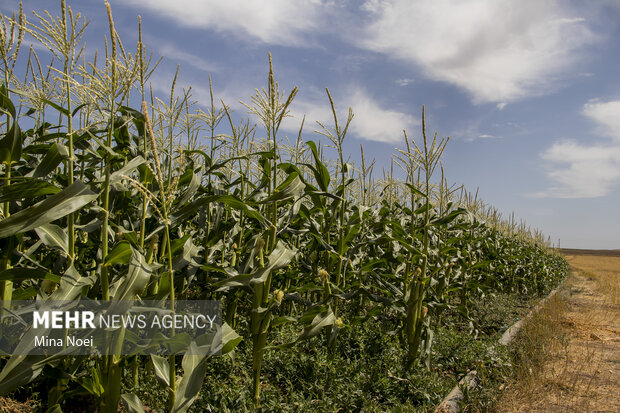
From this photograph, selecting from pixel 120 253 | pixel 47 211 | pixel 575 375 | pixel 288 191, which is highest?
pixel 288 191

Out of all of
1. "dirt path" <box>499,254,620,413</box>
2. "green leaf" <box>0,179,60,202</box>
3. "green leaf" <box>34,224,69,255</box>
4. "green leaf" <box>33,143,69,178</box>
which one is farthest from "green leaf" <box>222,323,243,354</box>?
"dirt path" <box>499,254,620,413</box>

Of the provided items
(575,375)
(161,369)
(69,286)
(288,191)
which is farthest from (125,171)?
(575,375)

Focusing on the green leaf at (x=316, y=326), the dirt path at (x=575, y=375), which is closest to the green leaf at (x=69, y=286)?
the green leaf at (x=316, y=326)

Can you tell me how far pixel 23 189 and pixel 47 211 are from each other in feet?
0.79

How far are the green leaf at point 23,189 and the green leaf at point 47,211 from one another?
150 mm

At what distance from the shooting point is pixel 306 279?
14.7ft

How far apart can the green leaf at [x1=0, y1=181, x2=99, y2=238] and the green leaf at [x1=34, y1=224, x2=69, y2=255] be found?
33cm

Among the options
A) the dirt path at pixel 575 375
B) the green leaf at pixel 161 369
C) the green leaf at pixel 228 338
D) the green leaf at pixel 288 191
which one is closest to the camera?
the green leaf at pixel 161 369

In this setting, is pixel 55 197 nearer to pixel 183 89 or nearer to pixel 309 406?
pixel 183 89

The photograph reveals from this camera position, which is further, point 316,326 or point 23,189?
point 316,326

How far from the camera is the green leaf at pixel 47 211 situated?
150cm

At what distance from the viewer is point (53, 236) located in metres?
1.90

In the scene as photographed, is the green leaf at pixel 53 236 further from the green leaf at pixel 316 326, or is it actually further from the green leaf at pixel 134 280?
the green leaf at pixel 316 326

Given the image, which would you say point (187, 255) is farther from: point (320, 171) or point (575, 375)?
point (575, 375)
